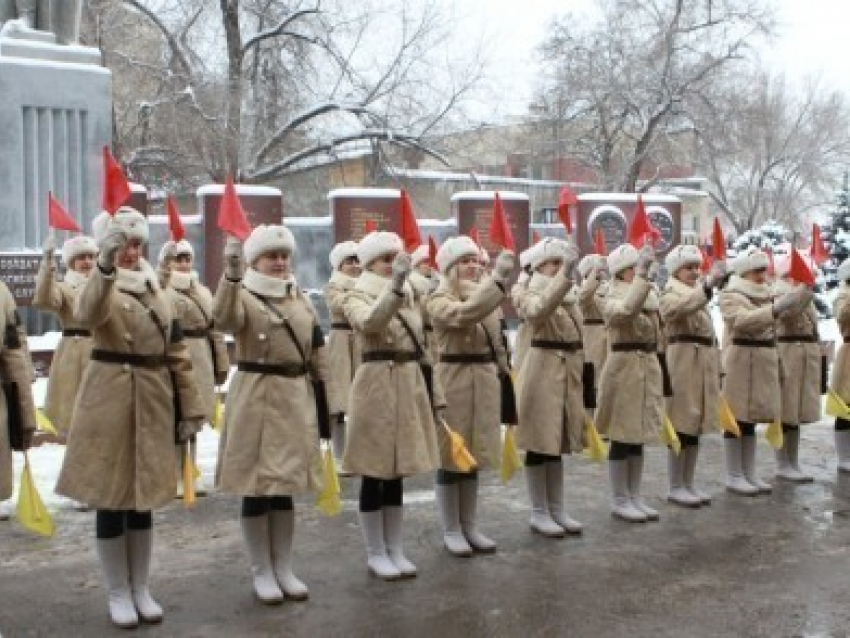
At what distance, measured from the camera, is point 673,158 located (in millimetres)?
34250

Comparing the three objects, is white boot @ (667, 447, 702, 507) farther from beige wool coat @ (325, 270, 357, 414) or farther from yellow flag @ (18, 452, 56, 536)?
yellow flag @ (18, 452, 56, 536)

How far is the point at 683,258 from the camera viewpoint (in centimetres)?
789

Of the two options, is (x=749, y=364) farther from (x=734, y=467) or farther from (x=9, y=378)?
(x=9, y=378)

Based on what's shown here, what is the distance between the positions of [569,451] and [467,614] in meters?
1.83

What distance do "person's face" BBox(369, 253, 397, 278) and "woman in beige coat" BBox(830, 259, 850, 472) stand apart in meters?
4.60

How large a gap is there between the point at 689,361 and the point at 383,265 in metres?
2.82

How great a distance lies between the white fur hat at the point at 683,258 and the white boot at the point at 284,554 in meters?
3.62

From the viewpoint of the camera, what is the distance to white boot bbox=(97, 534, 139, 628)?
5242 millimetres

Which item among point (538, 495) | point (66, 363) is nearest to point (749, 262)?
point (538, 495)

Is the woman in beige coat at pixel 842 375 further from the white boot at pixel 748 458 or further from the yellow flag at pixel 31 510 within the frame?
the yellow flag at pixel 31 510

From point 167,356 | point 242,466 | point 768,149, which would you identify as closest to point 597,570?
point 242,466

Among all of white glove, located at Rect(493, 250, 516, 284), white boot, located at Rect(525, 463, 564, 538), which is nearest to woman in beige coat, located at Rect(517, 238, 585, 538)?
white boot, located at Rect(525, 463, 564, 538)

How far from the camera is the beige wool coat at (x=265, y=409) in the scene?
17.7 feet

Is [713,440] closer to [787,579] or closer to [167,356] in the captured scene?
[787,579]
